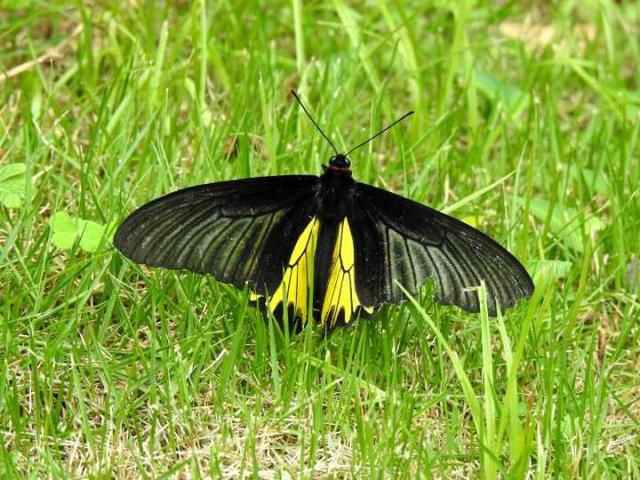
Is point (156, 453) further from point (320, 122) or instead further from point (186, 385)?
point (320, 122)

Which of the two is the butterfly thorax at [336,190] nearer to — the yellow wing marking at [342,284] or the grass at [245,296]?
the yellow wing marking at [342,284]

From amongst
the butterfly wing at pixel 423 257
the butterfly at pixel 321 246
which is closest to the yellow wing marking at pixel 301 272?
the butterfly at pixel 321 246

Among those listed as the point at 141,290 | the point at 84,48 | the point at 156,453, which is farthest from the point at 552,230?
the point at 84,48

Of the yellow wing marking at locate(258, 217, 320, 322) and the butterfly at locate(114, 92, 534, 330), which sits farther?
the yellow wing marking at locate(258, 217, 320, 322)

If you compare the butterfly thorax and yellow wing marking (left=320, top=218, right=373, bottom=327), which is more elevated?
the butterfly thorax

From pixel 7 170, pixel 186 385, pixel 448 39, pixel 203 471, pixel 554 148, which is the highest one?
pixel 448 39

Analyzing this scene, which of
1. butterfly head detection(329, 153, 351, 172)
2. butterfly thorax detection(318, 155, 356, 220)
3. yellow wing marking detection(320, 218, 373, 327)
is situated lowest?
yellow wing marking detection(320, 218, 373, 327)

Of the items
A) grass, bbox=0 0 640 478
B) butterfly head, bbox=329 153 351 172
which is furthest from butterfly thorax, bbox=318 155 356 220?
grass, bbox=0 0 640 478

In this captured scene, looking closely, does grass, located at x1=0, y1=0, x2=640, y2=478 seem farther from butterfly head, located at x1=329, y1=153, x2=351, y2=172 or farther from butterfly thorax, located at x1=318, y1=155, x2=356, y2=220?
butterfly head, located at x1=329, y1=153, x2=351, y2=172
